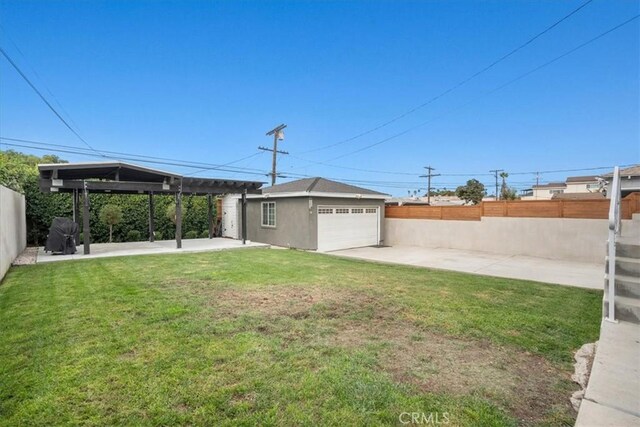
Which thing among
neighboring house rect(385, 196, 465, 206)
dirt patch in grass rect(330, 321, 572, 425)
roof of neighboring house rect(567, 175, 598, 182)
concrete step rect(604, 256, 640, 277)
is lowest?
dirt patch in grass rect(330, 321, 572, 425)

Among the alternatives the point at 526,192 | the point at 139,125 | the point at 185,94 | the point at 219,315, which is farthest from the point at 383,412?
the point at 526,192

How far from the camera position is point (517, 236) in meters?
12.6

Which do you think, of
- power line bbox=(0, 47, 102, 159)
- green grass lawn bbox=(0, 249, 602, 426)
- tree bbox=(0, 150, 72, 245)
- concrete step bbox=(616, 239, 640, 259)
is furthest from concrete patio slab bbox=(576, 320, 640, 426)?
tree bbox=(0, 150, 72, 245)

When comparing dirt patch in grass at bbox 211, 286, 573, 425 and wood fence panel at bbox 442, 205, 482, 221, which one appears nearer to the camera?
dirt patch in grass at bbox 211, 286, 573, 425

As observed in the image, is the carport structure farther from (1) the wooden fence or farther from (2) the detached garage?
(1) the wooden fence

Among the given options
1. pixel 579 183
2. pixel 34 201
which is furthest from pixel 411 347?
pixel 579 183

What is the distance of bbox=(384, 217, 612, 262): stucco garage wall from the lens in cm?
1105

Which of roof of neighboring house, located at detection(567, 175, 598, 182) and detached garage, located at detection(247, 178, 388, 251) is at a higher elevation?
roof of neighboring house, located at detection(567, 175, 598, 182)

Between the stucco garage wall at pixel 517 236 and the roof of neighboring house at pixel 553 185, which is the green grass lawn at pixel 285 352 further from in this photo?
the roof of neighboring house at pixel 553 185

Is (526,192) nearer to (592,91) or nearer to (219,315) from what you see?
(592,91)

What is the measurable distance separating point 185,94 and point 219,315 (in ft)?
62.3

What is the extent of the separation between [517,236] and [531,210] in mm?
1126

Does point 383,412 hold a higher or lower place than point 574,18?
lower

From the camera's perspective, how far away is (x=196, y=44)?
14844mm
